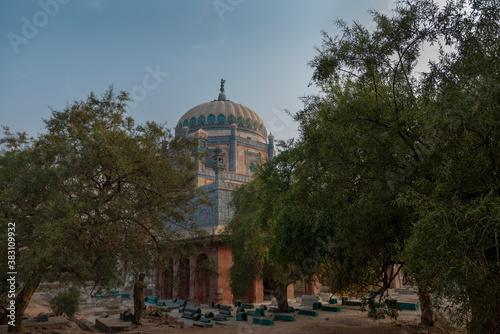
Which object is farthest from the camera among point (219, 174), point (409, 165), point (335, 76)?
point (219, 174)

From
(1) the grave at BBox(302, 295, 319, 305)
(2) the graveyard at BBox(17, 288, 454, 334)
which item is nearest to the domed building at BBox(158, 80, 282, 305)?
(1) the grave at BBox(302, 295, 319, 305)

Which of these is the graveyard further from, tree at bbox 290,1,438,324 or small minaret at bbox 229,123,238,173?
small minaret at bbox 229,123,238,173

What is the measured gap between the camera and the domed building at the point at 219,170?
2317 centimetres

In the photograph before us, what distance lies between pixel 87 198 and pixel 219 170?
15.9 metres

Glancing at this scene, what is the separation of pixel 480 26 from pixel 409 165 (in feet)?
9.69

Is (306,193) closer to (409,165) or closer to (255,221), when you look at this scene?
(409,165)

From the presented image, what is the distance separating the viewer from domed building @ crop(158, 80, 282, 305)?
76.0 feet

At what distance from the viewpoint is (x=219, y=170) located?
26.1 meters

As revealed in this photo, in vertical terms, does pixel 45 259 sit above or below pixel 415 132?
below

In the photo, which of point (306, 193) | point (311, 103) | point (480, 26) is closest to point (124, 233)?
point (306, 193)

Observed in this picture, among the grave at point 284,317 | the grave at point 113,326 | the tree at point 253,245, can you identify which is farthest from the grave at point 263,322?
the grave at point 113,326

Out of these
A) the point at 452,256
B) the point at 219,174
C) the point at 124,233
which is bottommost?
the point at 452,256

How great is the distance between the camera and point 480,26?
265 inches

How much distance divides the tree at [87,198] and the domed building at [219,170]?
814 cm
